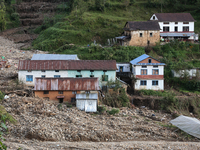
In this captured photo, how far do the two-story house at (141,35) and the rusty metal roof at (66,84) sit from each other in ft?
61.3

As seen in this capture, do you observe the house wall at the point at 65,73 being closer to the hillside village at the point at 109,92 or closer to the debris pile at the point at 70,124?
the hillside village at the point at 109,92

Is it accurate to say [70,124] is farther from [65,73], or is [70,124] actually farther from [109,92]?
[65,73]

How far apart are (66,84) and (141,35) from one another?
21429 mm

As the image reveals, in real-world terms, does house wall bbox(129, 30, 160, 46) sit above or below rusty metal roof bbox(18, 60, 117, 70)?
above

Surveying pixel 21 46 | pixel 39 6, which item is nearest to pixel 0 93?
pixel 21 46

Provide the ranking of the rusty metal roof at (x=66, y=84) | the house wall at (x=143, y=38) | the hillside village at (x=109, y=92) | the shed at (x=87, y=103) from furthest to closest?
1. the house wall at (x=143, y=38)
2. the rusty metal roof at (x=66, y=84)
3. the shed at (x=87, y=103)
4. the hillside village at (x=109, y=92)

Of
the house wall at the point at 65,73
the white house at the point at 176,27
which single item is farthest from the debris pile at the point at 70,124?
the white house at the point at 176,27

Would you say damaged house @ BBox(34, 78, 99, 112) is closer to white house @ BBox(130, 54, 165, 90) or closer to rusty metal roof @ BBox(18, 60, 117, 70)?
rusty metal roof @ BBox(18, 60, 117, 70)

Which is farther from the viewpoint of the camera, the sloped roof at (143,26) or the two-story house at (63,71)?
the sloped roof at (143,26)

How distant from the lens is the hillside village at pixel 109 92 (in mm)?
22062

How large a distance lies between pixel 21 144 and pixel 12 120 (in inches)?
153

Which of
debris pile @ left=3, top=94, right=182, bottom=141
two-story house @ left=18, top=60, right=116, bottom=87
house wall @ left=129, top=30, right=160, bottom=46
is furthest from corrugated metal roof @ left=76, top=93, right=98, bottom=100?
house wall @ left=129, top=30, right=160, bottom=46

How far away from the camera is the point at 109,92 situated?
33250 mm

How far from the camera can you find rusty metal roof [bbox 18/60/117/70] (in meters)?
35.1
